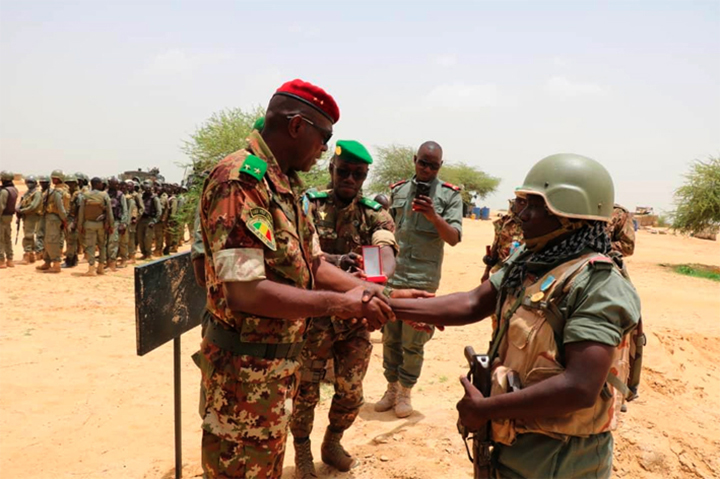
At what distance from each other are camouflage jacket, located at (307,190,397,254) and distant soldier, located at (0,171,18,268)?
1215 cm

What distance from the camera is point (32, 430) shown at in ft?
15.9

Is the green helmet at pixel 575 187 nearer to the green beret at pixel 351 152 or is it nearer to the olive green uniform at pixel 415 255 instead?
the green beret at pixel 351 152

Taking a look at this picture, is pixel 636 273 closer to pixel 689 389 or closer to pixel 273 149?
pixel 689 389

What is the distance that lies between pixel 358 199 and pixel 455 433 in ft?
7.14

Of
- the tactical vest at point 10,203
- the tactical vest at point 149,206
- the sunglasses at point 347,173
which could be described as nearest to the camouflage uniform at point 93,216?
the tactical vest at point 10,203

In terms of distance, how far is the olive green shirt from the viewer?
5.41 meters

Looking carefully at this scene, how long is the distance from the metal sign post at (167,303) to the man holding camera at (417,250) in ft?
7.16

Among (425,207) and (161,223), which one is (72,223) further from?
(425,207)

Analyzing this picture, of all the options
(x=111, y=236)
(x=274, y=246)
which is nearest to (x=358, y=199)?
(x=274, y=246)

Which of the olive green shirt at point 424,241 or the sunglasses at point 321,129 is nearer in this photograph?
the sunglasses at point 321,129

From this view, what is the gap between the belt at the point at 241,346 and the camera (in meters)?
2.48

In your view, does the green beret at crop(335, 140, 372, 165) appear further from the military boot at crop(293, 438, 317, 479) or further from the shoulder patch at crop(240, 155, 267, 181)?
the military boot at crop(293, 438, 317, 479)

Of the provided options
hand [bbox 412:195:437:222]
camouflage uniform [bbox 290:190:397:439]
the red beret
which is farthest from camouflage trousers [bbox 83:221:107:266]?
the red beret

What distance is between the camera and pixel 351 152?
4.04 meters
